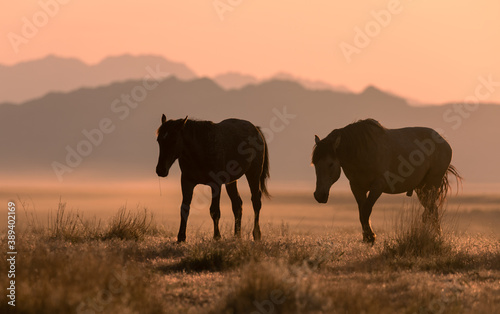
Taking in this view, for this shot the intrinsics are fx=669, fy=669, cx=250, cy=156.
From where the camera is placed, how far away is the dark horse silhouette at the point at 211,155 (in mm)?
12062

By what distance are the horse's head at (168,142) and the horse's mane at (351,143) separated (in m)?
2.57

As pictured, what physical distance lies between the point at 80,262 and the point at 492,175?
13558cm

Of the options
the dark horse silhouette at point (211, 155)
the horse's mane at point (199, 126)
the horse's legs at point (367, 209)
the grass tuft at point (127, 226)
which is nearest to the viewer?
the dark horse silhouette at point (211, 155)

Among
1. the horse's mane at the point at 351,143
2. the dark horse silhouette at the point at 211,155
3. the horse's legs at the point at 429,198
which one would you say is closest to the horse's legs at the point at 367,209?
the horse's mane at the point at 351,143

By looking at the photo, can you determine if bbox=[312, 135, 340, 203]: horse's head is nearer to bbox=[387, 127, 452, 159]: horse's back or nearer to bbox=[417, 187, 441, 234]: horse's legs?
bbox=[387, 127, 452, 159]: horse's back

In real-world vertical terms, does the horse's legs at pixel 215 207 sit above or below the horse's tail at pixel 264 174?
below

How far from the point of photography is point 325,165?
12.5 metres

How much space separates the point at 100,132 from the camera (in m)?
134

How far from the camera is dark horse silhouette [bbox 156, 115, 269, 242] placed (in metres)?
12.1

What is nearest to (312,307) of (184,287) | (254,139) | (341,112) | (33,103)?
(184,287)

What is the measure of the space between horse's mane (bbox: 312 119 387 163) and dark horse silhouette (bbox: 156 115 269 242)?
1684 millimetres

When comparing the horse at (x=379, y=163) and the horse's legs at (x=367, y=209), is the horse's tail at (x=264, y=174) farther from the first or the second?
the horse's legs at (x=367, y=209)

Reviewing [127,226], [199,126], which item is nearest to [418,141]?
[199,126]

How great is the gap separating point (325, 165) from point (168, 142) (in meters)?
2.94
